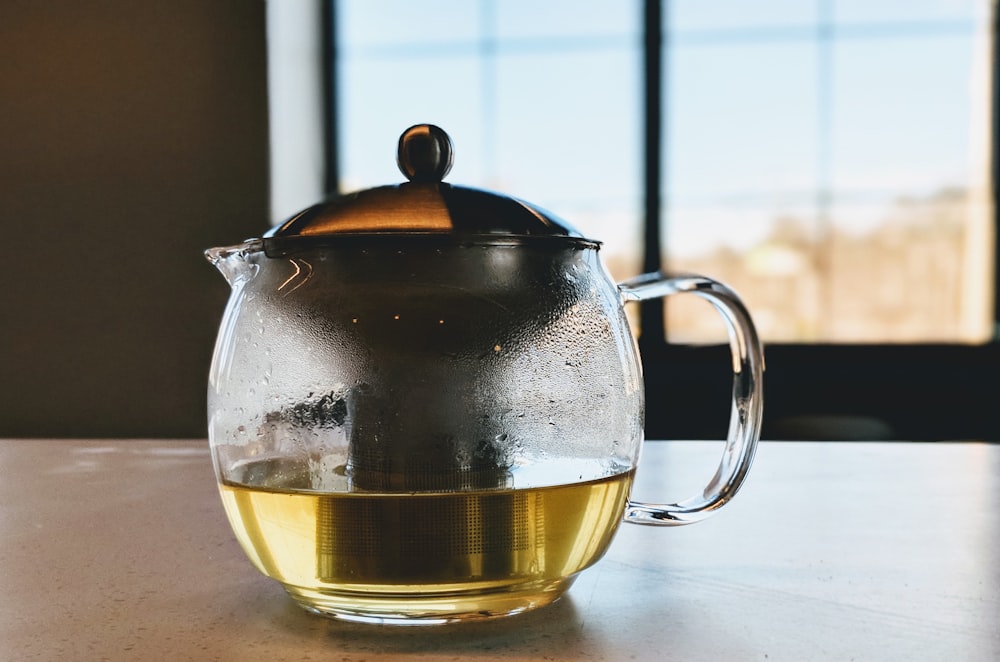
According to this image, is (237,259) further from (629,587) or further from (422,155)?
(629,587)

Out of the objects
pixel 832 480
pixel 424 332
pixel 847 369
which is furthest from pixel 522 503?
pixel 847 369

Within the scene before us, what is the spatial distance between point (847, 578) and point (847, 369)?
2.24 m

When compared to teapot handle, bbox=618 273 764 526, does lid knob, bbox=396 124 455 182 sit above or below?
above

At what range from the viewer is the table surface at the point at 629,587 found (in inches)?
14.3

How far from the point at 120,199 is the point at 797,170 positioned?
6.06ft

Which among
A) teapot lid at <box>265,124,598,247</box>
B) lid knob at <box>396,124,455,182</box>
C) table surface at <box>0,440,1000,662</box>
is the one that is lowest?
table surface at <box>0,440,1000,662</box>

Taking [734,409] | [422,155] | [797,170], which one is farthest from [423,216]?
[797,170]

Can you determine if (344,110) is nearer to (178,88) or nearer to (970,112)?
(178,88)

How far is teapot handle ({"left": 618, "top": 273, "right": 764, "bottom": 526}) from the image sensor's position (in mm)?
428

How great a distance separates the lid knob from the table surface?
190 millimetres

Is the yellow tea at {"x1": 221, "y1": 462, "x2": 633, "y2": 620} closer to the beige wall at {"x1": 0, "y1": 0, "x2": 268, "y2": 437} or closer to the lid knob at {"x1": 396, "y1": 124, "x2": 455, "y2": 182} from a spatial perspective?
the lid knob at {"x1": 396, "y1": 124, "x2": 455, "y2": 182}

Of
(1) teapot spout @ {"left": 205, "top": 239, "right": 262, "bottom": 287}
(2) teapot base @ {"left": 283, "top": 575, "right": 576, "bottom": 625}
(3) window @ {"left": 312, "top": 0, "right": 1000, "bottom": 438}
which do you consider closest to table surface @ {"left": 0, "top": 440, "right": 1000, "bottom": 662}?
(2) teapot base @ {"left": 283, "top": 575, "right": 576, "bottom": 625}

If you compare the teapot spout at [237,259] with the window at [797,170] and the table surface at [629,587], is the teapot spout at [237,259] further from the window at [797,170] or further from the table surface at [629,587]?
the window at [797,170]

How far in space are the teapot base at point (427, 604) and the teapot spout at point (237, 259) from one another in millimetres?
143
